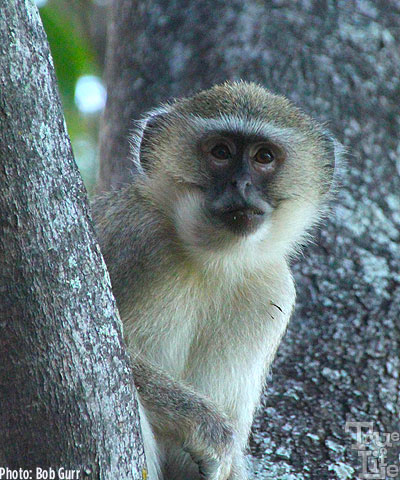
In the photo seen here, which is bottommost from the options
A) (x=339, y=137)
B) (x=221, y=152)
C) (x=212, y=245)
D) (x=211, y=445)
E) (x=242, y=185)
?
(x=211, y=445)

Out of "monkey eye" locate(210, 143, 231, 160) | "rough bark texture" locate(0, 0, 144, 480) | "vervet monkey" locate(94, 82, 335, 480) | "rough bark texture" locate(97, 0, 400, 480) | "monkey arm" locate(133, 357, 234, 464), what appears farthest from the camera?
"rough bark texture" locate(97, 0, 400, 480)

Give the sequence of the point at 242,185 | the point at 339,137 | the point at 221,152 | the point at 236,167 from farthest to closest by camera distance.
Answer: the point at 339,137 → the point at 221,152 → the point at 236,167 → the point at 242,185

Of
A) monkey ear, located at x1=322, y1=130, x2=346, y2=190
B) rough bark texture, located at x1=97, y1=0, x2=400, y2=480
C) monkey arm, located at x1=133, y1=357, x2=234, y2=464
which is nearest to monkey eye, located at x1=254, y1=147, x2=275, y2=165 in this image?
monkey ear, located at x1=322, y1=130, x2=346, y2=190

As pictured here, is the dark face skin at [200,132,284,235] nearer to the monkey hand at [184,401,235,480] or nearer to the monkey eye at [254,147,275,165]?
the monkey eye at [254,147,275,165]

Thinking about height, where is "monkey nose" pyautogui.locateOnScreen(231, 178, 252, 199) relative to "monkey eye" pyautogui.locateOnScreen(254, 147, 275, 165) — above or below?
below

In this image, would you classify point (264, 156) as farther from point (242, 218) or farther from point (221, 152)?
point (242, 218)

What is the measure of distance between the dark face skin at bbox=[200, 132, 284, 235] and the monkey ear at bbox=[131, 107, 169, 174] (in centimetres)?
34

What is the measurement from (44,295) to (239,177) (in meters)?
1.35

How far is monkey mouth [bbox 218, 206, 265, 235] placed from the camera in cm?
351

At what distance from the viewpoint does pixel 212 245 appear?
3668mm

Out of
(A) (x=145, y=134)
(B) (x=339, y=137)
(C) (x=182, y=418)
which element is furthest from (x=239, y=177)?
(B) (x=339, y=137)

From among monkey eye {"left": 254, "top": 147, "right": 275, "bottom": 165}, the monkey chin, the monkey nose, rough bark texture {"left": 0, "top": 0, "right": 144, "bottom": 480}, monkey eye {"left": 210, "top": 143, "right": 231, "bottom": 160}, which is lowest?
rough bark texture {"left": 0, "top": 0, "right": 144, "bottom": 480}

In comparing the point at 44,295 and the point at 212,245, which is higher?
the point at 212,245

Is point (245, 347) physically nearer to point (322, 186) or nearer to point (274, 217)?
point (274, 217)
